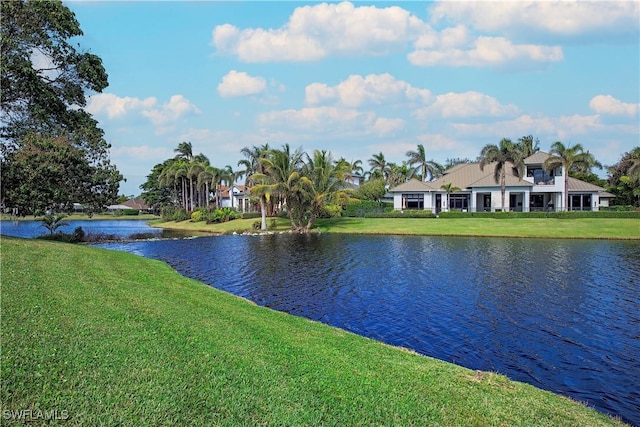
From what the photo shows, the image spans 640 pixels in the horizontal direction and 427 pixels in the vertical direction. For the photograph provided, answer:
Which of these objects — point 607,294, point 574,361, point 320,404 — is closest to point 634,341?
point 574,361

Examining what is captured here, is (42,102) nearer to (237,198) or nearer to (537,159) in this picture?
(537,159)

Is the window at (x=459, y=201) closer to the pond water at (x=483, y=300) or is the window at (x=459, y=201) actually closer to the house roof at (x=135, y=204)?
the pond water at (x=483, y=300)

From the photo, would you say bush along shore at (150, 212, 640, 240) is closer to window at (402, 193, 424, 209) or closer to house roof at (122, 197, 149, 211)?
window at (402, 193, 424, 209)

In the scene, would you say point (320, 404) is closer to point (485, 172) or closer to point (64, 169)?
point (64, 169)

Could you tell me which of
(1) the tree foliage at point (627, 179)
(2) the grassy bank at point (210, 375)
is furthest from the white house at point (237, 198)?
(2) the grassy bank at point (210, 375)

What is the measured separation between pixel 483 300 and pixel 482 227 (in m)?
32.5

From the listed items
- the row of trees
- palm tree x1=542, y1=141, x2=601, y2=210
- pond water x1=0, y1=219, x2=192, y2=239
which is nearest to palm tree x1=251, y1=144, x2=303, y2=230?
the row of trees

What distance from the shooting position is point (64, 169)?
19.4 metres

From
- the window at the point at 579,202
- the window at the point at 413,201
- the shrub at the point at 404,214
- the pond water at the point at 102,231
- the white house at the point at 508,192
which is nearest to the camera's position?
the pond water at the point at 102,231

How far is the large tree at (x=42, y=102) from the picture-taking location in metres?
16.2

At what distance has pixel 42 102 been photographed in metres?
17.8

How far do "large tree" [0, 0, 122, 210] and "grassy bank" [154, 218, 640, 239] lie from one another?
1221 inches

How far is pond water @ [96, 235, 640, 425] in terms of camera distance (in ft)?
32.6

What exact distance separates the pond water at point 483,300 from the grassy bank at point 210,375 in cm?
247
